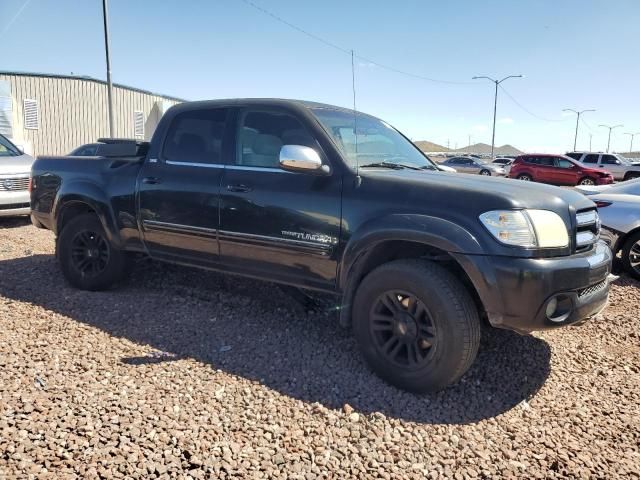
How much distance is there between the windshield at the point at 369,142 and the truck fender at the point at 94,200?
225 cm

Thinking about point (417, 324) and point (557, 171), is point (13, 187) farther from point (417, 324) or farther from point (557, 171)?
point (557, 171)

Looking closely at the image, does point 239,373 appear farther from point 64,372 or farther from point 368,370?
point 64,372

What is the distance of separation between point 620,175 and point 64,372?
28660 millimetres

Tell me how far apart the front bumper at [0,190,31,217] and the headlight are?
8124mm

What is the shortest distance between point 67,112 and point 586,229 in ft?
86.3

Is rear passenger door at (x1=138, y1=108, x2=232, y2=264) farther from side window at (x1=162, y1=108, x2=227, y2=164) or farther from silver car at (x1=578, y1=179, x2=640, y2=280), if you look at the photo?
silver car at (x1=578, y1=179, x2=640, y2=280)

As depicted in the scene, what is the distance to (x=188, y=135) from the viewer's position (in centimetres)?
440

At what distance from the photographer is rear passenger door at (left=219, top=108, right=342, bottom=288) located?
351cm

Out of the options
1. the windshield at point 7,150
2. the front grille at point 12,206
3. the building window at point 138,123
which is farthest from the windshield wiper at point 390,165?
the building window at point 138,123

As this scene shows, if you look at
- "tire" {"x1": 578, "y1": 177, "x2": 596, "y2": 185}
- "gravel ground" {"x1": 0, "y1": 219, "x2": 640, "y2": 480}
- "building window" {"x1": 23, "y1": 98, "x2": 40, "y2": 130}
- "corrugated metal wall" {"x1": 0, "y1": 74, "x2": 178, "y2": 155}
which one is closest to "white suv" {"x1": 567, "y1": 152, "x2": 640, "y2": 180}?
"tire" {"x1": 578, "y1": 177, "x2": 596, "y2": 185}

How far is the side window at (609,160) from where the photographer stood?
25.8 meters

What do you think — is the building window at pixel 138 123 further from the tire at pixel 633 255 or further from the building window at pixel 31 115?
the tire at pixel 633 255

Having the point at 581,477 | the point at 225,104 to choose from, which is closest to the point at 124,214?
the point at 225,104

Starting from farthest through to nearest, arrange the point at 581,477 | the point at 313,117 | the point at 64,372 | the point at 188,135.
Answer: the point at 188,135
the point at 313,117
the point at 64,372
the point at 581,477
